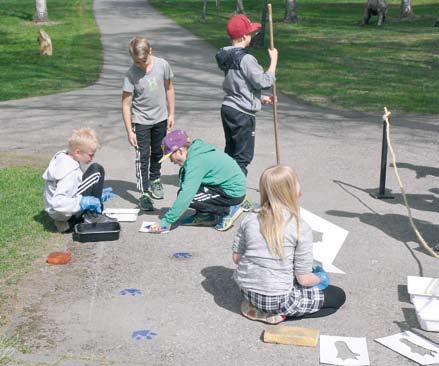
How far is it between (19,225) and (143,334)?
2793 millimetres

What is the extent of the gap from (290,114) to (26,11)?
30.4m

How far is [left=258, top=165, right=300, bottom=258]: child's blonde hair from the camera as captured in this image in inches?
196

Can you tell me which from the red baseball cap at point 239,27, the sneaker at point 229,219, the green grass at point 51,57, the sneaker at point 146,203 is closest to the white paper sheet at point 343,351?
the sneaker at point 229,219

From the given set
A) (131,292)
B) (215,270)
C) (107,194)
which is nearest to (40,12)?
(107,194)

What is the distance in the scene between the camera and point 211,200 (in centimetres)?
721

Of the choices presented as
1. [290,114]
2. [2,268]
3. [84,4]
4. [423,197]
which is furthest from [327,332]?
[84,4]

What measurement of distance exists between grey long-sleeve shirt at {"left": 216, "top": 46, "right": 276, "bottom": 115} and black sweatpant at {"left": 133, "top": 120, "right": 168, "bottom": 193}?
31.1 inches

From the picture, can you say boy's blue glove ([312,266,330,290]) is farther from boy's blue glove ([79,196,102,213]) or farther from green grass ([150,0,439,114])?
green grass ([150,0,439,114])

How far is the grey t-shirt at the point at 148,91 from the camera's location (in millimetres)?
7809

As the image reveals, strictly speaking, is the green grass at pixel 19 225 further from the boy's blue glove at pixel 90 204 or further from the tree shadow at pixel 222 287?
the tree shadow at pixel 222 287

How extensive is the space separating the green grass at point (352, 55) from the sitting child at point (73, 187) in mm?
7536

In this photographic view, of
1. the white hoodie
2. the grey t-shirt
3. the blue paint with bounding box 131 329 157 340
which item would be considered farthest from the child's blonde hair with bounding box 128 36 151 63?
the blue paint with bounding box 131 329 157 340

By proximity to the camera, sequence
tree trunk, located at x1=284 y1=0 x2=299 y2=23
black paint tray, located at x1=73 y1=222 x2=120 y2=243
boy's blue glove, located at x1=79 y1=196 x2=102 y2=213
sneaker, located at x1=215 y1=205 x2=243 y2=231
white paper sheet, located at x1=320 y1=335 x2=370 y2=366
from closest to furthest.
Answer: white paper sheet, located at x1=320 y1=335 x2=370 y2=366 < black paint tray, located at x1=73 y1=222 x2=120 y2=243 < boy's blue glove, located at x1=79 y1=196 x2=102 y2=213 < sneaker, located at x1=215 y1=205 x2=243 y2=231 < tree trunk, located at x1=284 y1=0 x2=299 y2=23

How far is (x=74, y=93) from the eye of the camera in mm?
16125
